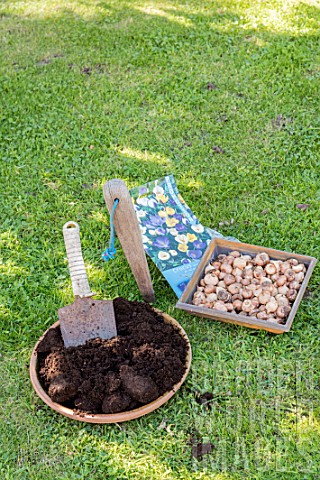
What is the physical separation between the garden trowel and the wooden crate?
46cm

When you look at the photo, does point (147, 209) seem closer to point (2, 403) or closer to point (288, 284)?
point (288, 284)

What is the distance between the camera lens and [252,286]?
3.67 m

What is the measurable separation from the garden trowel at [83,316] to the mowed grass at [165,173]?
39cm

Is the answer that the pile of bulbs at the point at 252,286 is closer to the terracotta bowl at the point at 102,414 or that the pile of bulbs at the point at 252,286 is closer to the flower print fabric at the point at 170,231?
the flower print fabric at the point at 170,231

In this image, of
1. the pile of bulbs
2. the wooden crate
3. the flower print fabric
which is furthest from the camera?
the flower print fabric

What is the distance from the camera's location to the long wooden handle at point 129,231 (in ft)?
10.7

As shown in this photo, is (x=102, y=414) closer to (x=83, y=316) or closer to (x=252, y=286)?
(x=83, y=316)

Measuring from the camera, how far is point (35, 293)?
12.8 feet

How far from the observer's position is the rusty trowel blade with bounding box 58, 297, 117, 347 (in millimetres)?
3225

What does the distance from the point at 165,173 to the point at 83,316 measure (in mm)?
1894

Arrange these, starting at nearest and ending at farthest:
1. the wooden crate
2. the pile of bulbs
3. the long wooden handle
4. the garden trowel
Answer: the garden trowel < the long wooden handle < the wooden crate < the pile of bulbs

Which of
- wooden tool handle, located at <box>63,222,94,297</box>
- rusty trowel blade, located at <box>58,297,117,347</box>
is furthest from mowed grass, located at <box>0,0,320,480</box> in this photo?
wooden tool handle, located at <box>63,222,94,297</box>

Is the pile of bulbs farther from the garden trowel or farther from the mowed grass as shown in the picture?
the garden trowel

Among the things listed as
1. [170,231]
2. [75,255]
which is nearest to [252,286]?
[170,231]
